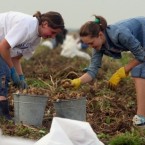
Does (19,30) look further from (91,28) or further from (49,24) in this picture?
(91,28)

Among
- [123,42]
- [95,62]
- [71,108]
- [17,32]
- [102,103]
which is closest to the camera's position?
[71,108]

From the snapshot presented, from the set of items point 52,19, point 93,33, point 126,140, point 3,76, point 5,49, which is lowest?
point 126,140

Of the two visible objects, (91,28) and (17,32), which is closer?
(17,32)

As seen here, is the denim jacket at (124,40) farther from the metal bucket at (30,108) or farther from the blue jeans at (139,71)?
the metal bucket at (30,108)

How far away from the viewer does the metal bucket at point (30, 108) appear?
206 inches

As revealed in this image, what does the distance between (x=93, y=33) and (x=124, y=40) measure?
33 cm

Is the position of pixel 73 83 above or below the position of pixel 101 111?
above

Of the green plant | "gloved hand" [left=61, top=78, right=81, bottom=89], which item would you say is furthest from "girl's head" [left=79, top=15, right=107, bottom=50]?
the green plant

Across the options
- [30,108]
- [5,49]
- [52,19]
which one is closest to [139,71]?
[52,19]

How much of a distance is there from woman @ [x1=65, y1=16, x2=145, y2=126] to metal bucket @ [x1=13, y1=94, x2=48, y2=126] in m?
0.68

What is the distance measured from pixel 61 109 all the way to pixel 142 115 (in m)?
0.98

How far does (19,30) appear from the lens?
5387 mm

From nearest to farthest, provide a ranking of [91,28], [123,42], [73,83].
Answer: [91,28], [123,42], [73,83]

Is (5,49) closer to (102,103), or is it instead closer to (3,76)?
(3,76)
